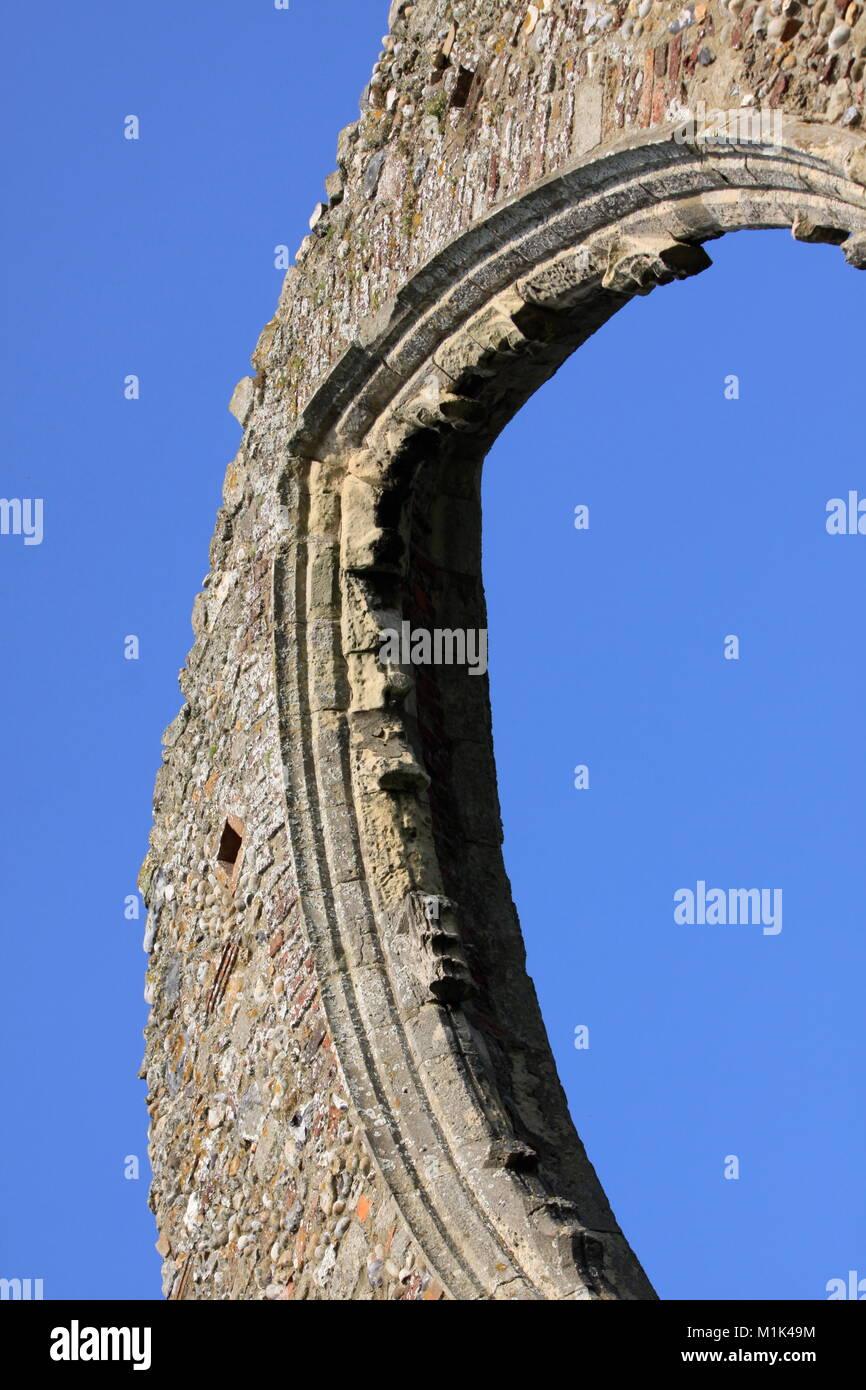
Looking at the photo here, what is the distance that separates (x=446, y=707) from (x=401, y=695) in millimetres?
394

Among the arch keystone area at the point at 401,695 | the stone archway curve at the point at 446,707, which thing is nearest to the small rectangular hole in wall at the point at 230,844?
the arch keystone area at the point at 401,695

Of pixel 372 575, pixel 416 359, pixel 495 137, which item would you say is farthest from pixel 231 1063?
pixel 495 137

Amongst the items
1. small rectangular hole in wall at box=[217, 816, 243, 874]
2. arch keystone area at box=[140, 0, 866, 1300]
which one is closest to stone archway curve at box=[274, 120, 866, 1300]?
arch keystone area at box=[140, 0, 866, 1300]

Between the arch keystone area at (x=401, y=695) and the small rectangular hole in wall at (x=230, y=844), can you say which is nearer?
the arch keystone area at (x=401, y=695)

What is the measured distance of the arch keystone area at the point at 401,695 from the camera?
684 cm

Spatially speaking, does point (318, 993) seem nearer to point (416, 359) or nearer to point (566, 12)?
point (416, 359)

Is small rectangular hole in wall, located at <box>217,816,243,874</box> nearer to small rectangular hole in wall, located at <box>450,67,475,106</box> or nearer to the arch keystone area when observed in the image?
the arch keystone area

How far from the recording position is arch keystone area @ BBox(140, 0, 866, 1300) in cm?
684

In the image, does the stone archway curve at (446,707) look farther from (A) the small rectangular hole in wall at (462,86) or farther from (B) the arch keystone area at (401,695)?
(A) the small rectangular hole in wall at (462,86)

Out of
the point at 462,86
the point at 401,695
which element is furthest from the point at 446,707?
the point at 462,86

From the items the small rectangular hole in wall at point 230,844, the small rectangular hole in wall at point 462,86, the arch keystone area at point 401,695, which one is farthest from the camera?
the small rectangular hole in wall at point 230,844

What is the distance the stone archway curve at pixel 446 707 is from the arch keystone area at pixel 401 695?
1 cm

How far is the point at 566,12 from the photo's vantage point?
7238 millimetres

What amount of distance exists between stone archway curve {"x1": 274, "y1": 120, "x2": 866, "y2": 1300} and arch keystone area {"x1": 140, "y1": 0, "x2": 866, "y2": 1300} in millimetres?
11
